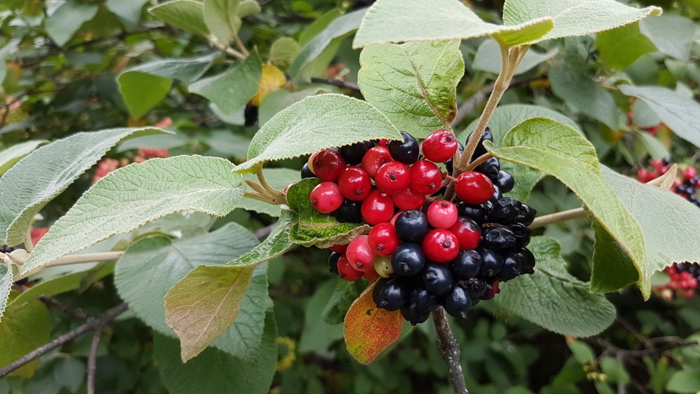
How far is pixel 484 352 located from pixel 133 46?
215 cm

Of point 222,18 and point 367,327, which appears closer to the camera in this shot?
point 367,327

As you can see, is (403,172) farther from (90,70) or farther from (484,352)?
(90,70)

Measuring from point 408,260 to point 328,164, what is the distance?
5.9 inches

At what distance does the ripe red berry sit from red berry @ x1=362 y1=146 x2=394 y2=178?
2cm

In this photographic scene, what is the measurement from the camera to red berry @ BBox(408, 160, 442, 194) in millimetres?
528

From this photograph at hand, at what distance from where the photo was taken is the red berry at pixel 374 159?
21.7 inches

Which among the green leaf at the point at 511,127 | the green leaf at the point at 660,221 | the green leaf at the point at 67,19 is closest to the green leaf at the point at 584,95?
the green leaf at the point at 511,127

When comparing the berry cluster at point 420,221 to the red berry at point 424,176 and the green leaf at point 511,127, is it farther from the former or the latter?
the green leaf at point 511,127

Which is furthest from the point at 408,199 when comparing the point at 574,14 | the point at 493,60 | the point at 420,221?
the point at 493,60

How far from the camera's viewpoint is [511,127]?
32.7 inches

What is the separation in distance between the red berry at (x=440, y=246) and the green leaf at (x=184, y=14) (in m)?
0.93

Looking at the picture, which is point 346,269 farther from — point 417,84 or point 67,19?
point 67,19

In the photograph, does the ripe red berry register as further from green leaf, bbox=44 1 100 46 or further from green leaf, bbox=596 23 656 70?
green leaf, bbox=44 1 100 46

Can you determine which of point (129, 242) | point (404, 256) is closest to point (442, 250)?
point (404, 256)
